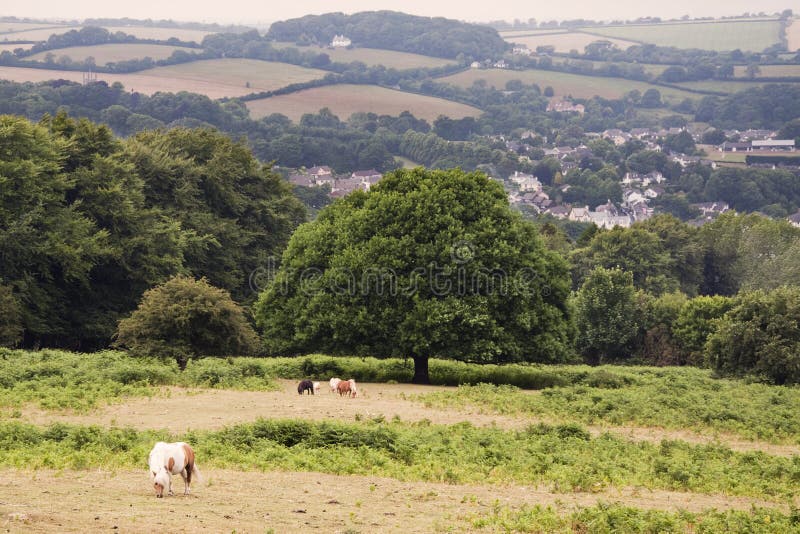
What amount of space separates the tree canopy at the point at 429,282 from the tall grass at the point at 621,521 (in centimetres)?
2288

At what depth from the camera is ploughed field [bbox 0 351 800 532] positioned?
61.0 ft

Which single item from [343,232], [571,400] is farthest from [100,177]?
[571,400]

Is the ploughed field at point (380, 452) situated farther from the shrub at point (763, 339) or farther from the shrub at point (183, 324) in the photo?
the shrub at point (763, 339)

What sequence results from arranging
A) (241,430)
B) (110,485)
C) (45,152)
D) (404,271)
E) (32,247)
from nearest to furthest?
(110,485), (241,430), (404,271), (32,247), (45,152)

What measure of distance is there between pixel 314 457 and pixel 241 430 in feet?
10.7

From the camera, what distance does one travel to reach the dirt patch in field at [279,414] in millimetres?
29359

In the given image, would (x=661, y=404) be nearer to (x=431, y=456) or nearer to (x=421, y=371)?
(x=421, y=371)

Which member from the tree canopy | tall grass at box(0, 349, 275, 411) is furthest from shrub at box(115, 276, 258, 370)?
the tree canopy

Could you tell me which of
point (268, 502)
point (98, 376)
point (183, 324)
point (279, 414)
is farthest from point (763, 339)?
point (268, 502)

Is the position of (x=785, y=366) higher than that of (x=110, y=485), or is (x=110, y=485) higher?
(x=110, y=485)

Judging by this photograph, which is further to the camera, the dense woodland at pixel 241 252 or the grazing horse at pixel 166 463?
the dense woodland at pixel 241 252

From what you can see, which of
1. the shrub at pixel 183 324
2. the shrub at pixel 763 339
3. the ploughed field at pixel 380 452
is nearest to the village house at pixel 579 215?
the shrub at pixel 763 339

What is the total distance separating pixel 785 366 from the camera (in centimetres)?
4597

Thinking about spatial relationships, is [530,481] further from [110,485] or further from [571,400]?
[571,400]
